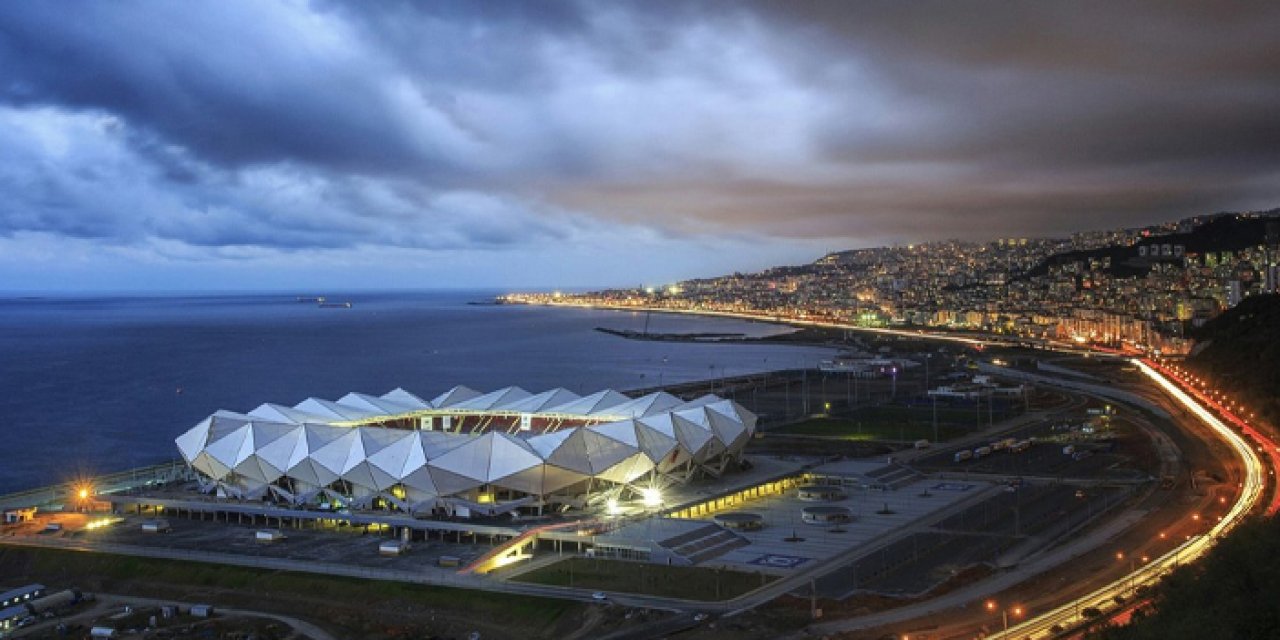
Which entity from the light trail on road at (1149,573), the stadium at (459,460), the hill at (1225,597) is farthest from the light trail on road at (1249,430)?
the stadium at (459,460)

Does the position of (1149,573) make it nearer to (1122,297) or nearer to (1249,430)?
(1249,430)

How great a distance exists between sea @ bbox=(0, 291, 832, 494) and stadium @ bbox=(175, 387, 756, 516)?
1544cm

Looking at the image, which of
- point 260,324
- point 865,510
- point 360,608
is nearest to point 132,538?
point 360,608

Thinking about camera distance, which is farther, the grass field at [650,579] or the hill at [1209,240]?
the hill at [1209,240]

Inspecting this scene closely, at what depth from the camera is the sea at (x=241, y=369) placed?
5959cm

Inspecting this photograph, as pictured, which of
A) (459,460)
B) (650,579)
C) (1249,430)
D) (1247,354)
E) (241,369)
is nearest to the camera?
(650,579)

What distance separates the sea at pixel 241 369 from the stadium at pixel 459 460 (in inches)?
608

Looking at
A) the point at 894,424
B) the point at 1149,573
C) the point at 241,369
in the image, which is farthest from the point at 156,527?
the point at 241,369

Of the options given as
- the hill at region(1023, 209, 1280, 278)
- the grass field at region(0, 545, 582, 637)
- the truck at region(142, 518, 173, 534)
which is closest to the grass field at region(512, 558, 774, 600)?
the grass field at region(0, 545, 582, 637)

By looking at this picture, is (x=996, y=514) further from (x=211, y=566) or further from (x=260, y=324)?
(x=260, y=324)

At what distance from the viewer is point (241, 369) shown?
9788 cm

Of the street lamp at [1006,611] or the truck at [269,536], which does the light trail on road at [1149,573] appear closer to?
the street lamp at [1006,611]

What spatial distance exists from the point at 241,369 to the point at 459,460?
7026 centimetres

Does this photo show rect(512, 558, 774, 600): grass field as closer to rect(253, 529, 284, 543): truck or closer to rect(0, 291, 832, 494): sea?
rect(253, 529, 284, 543): truck
